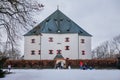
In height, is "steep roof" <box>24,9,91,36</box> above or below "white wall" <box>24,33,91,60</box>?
above

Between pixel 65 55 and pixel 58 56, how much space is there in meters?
3.83

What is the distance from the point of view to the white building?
80.7m

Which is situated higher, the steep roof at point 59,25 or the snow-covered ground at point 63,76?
the steep roof at point 59,25

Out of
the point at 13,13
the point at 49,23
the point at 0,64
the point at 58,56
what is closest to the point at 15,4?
the point at 13,13

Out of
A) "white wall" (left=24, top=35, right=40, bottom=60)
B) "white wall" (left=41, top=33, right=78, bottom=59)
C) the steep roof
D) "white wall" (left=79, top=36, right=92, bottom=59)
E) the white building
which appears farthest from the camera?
the steep roof

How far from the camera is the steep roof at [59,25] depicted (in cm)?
8225

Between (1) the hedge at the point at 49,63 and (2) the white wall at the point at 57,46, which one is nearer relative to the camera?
(1) the hedge at the point at 49,63

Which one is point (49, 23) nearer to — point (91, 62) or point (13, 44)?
point (91, 62)

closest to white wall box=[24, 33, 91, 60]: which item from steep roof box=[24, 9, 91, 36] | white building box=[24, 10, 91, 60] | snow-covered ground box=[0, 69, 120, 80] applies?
white building box=[24, 10, 91, 60]

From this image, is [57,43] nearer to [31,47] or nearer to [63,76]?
[31,47]

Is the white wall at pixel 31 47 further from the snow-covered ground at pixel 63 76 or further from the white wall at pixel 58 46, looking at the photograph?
the snow-covered ground at pixel 63 76

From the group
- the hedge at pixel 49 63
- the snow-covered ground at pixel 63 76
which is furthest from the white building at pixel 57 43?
the snow-covered ground at pixel 63 76

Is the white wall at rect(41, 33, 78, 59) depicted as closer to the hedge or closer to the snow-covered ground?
the hedge

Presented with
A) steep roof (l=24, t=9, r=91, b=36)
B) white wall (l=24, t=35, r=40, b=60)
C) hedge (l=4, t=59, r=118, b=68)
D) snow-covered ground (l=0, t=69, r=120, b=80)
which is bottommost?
snow-covered ground (l=0, t=69, r=120, b=80)
